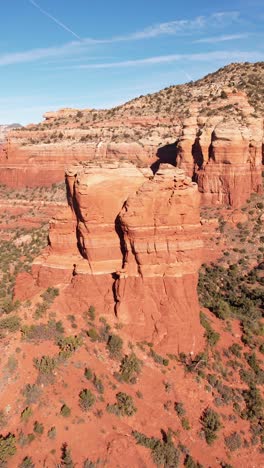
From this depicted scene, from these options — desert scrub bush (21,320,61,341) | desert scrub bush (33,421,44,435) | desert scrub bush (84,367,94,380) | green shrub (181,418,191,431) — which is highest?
desert scrub bush (21,320,61,341)

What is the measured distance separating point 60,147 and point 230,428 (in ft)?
196

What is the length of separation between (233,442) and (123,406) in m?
6.94

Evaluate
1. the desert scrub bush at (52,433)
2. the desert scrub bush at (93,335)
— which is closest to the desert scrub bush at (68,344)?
the desert scrub bush at (93,335)

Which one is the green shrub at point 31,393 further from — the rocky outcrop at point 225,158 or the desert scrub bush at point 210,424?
the rocky outcrop at point 225,158

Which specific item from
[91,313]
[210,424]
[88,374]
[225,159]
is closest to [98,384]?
[88,374]

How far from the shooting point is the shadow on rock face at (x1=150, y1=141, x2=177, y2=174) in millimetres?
62281

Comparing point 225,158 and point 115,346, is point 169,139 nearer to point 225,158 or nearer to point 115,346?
point 225,158

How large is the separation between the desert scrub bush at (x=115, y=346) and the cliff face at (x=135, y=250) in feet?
3.76

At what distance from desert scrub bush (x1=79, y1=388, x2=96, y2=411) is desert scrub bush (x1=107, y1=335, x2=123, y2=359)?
11.2ft

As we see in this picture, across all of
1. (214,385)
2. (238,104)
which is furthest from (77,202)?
(238,104)

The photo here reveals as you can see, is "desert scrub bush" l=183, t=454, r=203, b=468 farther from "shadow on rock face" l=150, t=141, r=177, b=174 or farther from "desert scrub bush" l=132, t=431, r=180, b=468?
"shadow on rock face" l=150, t=141, r=177, b=174

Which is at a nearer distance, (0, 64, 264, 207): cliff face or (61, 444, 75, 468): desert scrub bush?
(61, 444, 75, 468): desert scrub bush

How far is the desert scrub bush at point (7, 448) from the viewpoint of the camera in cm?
1773

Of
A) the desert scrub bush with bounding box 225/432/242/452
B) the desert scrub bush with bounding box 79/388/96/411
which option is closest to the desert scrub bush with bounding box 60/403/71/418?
the desert scrub bush with bounding box 79/388/96/411
